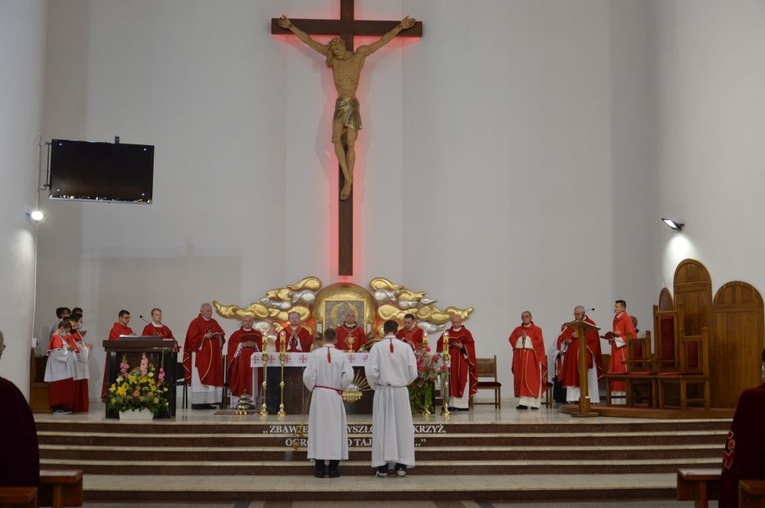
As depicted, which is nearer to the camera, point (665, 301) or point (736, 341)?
point (736, 341)

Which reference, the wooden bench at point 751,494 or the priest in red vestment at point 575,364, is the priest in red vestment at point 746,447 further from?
the priest in red vestment at point 575,364

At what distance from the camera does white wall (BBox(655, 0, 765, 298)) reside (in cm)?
1183

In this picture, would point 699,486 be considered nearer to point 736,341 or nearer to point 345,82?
point 736,341

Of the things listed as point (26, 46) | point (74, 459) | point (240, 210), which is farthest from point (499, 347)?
point (26, 46)

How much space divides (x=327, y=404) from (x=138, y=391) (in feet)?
9.31

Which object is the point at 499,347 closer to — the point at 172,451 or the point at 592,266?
the point at 592,266

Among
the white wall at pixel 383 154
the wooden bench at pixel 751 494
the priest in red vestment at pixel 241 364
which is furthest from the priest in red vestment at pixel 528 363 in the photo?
the wooden bench at pixel 751 494

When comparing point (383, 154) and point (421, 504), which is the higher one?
point (383, 154)

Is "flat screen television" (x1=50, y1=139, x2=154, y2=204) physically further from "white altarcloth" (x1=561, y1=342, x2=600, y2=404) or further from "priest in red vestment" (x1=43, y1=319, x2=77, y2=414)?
"white altarcloth" (x1=561, y1=342, x2=600, y2=404)

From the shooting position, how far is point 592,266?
1498 centimetres

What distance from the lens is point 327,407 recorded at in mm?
9039

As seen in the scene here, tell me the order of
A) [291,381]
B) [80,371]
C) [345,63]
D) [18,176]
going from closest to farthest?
[291,381] → [18,176] → [80,371] → [345,63]

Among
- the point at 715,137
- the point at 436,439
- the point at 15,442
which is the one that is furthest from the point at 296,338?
the point at 15,442

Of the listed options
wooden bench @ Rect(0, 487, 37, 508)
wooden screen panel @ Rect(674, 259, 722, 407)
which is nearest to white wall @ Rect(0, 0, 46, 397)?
wooden bench @ Rect(0, 487, 37, 508)
